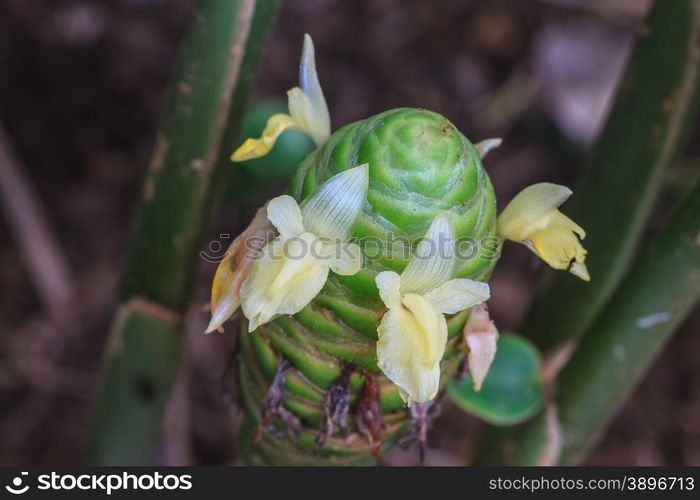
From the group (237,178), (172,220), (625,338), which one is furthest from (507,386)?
(237,178)

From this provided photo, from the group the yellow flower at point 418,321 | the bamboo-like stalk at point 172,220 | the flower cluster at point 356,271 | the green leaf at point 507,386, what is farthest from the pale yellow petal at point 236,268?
the green leaf at point 507,386

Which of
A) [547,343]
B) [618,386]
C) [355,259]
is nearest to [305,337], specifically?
[355,259]

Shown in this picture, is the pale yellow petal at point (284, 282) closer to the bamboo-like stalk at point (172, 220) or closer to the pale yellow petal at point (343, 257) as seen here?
the pale yellow petal at point (343, 257)

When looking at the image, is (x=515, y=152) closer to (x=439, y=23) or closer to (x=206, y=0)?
(x=439, y=23)

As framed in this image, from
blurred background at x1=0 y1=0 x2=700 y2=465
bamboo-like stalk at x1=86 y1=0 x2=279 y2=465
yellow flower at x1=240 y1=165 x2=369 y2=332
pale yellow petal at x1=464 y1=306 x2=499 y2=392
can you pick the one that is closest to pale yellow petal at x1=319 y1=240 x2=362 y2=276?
yellow flower at x1=240 y1=165 x2=369 y2=332

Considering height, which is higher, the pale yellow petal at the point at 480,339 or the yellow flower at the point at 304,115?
the yellow flower at the point at 304,115

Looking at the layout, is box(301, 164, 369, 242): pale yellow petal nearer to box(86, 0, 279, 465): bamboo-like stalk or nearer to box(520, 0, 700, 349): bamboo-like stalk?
box(86, 0, 279, 465): bamboo-like stalk
